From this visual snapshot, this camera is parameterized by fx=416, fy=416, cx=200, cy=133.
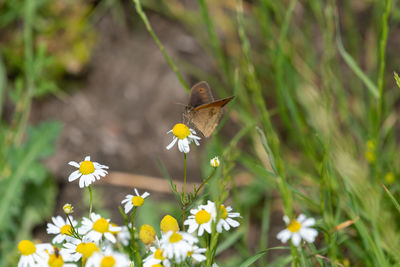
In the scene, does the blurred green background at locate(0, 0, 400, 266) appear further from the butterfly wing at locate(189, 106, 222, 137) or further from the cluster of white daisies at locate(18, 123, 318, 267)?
the cluster of white daisies at locate(18, 123, 318, 267)

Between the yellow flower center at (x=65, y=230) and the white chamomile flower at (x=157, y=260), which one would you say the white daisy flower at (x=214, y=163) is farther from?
the yellow flower center at (x=65, y=230)

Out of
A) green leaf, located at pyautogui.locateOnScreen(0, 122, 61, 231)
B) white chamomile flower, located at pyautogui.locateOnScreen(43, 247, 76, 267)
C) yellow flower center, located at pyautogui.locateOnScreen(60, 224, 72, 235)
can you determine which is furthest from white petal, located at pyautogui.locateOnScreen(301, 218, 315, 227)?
green leaf, located at pyautogui.locateOnScreen(0, 122, 61, 231)

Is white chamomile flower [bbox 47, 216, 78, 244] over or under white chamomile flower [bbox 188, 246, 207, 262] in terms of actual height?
over

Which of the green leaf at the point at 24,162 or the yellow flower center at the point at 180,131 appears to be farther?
the green leaf at the point at 24,162

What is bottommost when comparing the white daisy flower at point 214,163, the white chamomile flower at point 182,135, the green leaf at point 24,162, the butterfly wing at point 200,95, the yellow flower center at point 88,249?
the yellow flower center at point 88,249

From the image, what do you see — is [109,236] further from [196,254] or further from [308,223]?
[308,223]

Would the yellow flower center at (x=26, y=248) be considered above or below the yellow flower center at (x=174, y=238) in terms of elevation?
above

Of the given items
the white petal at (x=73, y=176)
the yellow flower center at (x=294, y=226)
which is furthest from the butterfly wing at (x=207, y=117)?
the yellow flower center at (x=294, y=226)

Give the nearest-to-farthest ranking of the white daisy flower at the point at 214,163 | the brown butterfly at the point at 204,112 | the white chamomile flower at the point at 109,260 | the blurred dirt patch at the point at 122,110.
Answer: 1. the white chamomile flower at the point at 109,260
2. the white daisy flower at the point at 214,163
3. the brown butterfly at the point at 204,112
4. the blurred dirt patch at the point at 122,110
